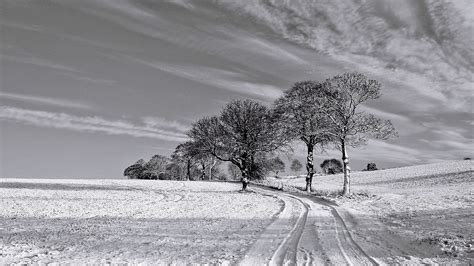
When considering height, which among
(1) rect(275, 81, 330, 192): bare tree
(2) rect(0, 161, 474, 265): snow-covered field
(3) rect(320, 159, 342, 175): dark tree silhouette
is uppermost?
(1) rect(275, 81, 330, 192): bare tree

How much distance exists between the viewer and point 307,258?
8.34 meters

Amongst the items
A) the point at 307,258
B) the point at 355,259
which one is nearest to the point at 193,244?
the point at 307,258

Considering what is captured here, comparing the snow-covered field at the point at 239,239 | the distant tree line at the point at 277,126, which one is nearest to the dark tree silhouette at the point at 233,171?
the distant tree line at the point at 277,126

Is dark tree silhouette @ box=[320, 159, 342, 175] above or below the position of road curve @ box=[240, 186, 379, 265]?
above

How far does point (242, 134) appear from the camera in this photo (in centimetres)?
4022

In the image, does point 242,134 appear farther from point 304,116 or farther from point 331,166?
point 331,166

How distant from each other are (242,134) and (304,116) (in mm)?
8030

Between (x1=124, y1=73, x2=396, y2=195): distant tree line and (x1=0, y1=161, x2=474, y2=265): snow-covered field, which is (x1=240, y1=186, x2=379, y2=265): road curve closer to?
(x1=0, y1=161, x2=474, y2=265): snow-covered field

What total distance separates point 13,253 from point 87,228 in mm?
4846

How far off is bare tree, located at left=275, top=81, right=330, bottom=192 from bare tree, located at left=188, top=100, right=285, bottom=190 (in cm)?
182

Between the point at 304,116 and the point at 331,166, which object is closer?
the point at 304,116

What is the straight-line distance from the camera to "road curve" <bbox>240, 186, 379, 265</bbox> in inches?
321

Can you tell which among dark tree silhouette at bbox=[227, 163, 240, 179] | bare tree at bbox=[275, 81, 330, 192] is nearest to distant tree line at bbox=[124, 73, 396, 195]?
bare tree at bbox=[275, 81, 330, 192]

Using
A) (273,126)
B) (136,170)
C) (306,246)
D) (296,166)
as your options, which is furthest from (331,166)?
(306,246)
